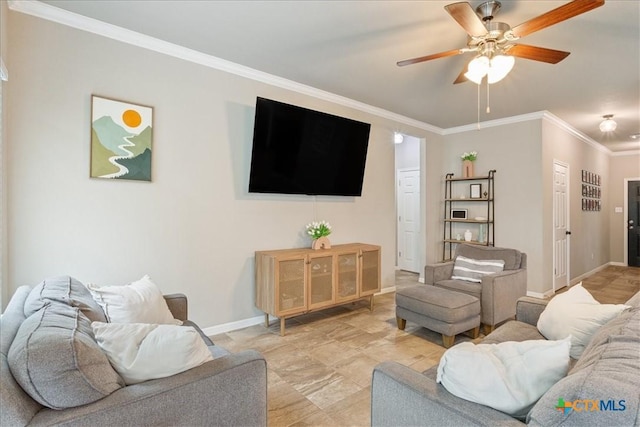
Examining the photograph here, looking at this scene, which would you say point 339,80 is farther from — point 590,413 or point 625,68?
point 590,413

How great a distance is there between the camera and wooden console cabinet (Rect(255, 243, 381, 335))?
325 centimetres

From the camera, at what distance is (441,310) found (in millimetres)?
2961

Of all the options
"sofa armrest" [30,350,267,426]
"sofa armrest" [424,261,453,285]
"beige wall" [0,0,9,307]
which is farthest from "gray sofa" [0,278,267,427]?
"sofa armrest" [424,261,453,285]

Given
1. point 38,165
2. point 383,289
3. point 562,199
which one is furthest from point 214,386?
point 562,199

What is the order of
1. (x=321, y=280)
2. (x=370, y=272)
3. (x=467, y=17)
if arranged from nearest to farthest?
1. (x=467, y=17)
2. (x=321, y=280)
3. (x=370, y=272)

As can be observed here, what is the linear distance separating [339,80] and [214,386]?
128 inches

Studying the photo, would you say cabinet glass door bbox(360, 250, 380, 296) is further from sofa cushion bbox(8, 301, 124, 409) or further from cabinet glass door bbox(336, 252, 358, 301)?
sofa cushion bbox(8, 301, 124, 409)

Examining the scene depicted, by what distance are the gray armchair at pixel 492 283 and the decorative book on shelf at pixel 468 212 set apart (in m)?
1.60

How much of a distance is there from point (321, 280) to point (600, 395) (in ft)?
9.25

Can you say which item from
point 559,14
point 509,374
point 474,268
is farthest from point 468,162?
point 509,374

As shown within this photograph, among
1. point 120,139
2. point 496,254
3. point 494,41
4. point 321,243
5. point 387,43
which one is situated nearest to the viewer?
point 494,41

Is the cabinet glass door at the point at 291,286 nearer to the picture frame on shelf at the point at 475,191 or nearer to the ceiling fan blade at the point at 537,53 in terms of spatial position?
the ceiling fan blade at the point at 537,53

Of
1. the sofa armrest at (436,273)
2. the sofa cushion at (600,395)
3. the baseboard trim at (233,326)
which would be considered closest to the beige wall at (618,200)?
the sofa armrest at (436,273)

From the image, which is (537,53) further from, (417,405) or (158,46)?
(158,46)
